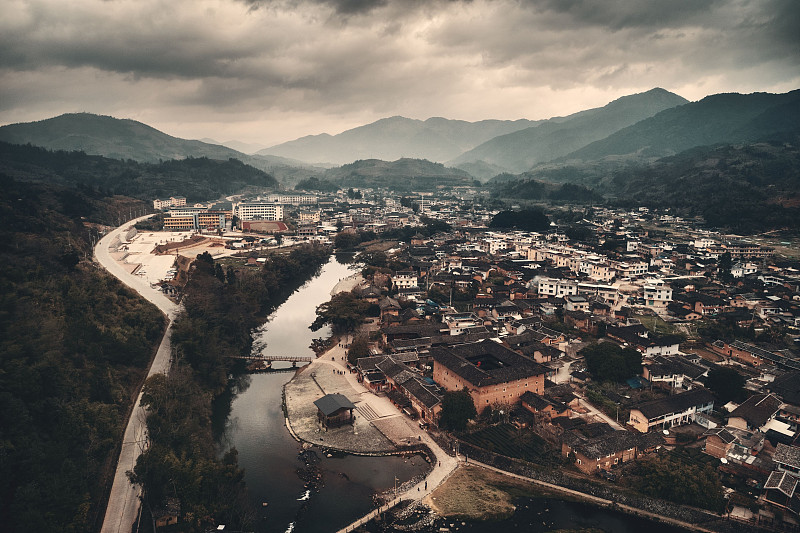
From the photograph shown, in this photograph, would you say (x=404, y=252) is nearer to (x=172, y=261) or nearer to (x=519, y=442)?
(x=172, y=261)

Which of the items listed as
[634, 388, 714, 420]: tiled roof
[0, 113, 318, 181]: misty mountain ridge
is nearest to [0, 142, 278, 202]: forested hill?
[0, 113, 318, 181]: misty mountain ridge

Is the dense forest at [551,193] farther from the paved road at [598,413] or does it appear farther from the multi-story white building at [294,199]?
the paved road at [598,413]

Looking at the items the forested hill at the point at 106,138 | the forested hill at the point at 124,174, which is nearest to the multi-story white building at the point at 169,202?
the forested hill at the point at 124,174

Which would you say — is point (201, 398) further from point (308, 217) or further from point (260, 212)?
point (308, 217)

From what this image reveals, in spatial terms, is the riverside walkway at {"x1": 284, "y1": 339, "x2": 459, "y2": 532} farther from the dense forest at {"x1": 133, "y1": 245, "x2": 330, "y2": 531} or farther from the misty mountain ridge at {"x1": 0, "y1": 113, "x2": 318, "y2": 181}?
the misty mountain ridge at {"x1": 0, "y1": 113, "x2": 318, "y2": 181}

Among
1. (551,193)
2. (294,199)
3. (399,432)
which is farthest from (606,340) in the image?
(294,199)
